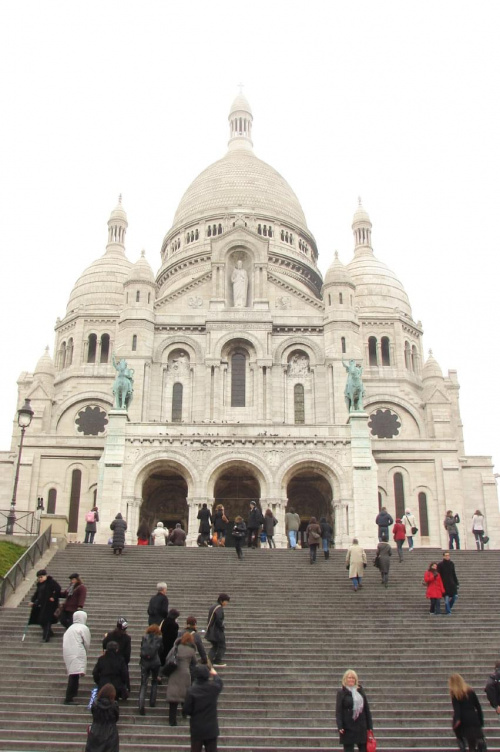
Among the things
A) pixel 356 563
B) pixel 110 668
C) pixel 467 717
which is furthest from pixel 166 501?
pixel 467 717

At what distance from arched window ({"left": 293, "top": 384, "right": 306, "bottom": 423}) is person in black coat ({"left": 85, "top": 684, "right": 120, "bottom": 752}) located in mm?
31559

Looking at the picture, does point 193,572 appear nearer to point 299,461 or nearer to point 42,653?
point 42,653

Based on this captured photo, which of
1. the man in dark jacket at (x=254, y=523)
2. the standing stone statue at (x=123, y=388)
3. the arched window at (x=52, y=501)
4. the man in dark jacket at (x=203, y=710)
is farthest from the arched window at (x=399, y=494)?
the man in dark jacket at (x=203, y=710)

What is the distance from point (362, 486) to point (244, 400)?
891cm

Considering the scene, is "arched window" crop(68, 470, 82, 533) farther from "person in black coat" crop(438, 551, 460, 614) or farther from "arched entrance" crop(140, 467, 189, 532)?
"person in black coat" crop(438, 551, 460, 614)

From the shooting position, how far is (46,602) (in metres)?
17.2

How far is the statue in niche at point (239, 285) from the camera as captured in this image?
1763 inches

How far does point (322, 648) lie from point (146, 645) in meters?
4.90

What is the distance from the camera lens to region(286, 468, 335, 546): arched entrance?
130ft

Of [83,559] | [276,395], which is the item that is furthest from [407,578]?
[276,395]

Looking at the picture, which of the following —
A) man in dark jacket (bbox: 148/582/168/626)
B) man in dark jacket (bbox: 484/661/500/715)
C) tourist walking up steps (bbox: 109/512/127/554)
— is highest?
tourist walking up steps (bbox: 109/512/127/554)

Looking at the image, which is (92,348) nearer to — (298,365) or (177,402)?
(177,402)

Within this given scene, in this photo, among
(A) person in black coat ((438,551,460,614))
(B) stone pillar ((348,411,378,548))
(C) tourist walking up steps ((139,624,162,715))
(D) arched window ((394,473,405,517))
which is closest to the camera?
(C) tourist walking up steps ((139,624,162,715))

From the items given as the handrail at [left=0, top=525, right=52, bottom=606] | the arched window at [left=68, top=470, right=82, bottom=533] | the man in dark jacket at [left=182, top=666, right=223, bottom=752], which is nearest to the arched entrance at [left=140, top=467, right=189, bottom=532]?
the arched window at [left=68, top=470, right=82, bottom=533]
